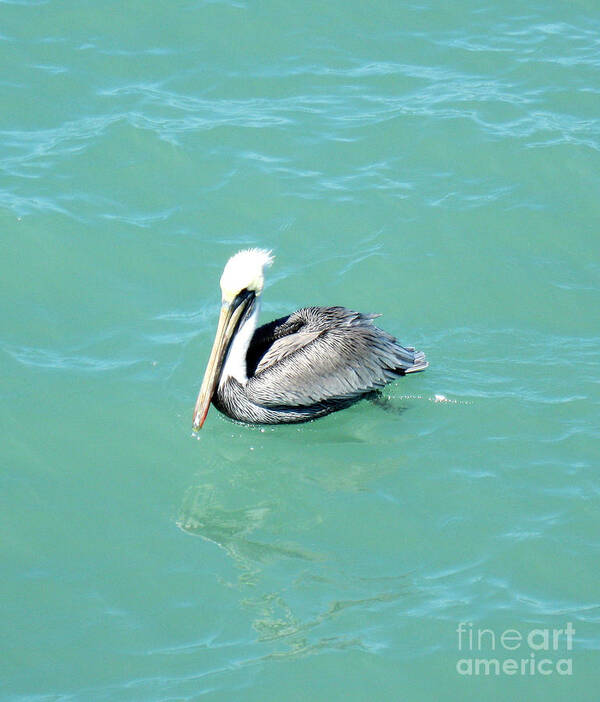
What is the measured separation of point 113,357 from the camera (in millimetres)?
8148

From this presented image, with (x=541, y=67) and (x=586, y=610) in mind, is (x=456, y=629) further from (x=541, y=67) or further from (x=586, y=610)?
(x=541, y=67)

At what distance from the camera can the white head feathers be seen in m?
7.53

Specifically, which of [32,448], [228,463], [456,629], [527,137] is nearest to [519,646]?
[456,629]

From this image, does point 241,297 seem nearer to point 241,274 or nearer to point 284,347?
point 241,274

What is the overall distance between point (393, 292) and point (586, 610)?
3543 mm

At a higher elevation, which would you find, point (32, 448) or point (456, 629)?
point (32, 448)

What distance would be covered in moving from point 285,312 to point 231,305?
1.29 meters

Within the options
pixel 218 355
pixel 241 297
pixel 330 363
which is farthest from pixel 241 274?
pixel 330 363

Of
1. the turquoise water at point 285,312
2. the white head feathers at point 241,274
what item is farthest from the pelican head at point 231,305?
the turquoise water at point 285,312

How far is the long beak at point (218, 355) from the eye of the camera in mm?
7434

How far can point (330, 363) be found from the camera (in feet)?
26.4

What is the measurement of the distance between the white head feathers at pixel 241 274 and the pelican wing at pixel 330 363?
27.8 inches

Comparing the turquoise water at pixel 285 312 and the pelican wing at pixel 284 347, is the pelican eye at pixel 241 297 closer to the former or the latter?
the pelican wing at pixel 284 347

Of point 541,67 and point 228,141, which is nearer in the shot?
point 228,141
